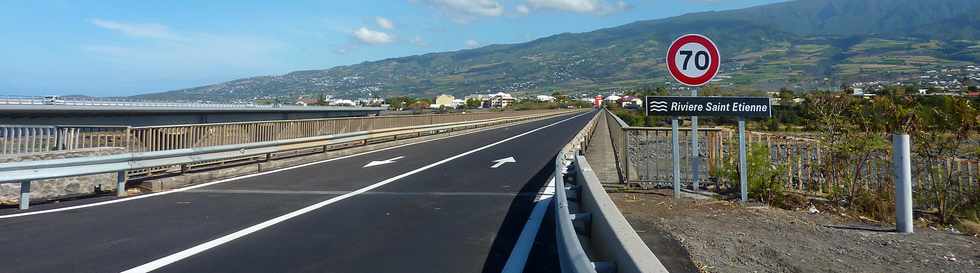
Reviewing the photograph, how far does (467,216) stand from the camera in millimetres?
8406


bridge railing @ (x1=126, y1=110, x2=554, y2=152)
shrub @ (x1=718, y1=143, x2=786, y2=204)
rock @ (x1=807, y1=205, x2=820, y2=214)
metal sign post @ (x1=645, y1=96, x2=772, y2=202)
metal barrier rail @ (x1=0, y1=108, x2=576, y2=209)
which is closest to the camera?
rock @ (x1=807, y1=205, x2=820, y2=214)

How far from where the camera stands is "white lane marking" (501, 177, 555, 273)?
562 cm

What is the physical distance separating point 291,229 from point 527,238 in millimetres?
2704

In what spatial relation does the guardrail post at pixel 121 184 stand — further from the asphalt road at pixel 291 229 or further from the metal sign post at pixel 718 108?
the metal sign post at pixel 718 108

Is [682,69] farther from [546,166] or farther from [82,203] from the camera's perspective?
[82,203]

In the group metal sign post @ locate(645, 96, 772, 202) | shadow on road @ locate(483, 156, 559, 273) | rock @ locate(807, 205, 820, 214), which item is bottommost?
shadow on road @ locate(483, 156, 559, 273)

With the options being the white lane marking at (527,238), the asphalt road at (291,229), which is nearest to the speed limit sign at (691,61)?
the white lane marking at (527,238)

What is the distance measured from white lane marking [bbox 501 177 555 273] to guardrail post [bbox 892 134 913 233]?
395 cm

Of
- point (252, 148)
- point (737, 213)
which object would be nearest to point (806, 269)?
point (737, 213)

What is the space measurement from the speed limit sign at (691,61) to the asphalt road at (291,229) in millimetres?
2868

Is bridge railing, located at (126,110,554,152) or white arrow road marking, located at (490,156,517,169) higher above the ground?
bridge railing, located at (126,110,554,152)

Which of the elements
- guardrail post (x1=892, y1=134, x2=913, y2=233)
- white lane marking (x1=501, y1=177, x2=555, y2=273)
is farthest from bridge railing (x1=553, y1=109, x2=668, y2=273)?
guardrail post (x1=892, y1=134, x2=913, y2=233)

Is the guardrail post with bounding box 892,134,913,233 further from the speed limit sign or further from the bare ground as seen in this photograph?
the speed limit sign

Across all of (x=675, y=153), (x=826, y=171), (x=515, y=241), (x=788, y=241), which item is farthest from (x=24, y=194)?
(x=826, y=171)
